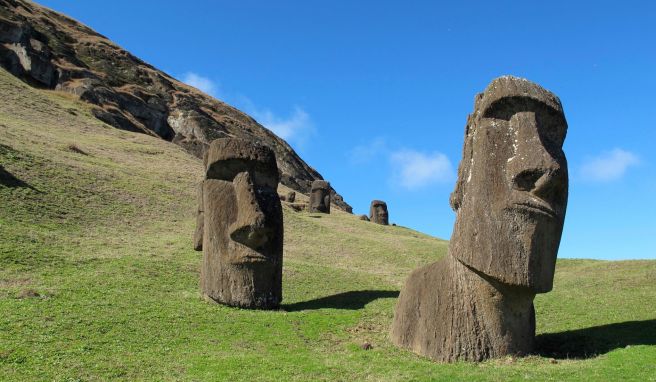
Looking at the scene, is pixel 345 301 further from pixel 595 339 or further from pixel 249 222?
pixel 595 339

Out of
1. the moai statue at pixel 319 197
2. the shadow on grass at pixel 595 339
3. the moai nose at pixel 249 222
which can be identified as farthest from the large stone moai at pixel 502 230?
the moai statue at pixel 319 197

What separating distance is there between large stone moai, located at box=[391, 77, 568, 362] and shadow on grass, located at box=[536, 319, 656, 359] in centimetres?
96

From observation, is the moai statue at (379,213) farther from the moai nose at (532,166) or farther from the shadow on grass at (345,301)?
the moai nose at (532,166)

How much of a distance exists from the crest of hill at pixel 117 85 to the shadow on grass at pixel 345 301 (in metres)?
53.0

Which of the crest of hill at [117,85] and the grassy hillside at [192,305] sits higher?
the crest of hill at [117,85]

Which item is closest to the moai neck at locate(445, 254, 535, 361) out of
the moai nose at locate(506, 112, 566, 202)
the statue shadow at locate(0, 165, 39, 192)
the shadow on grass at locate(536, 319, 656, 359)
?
the shadow on grass at locate(536, 319, 656, 359)

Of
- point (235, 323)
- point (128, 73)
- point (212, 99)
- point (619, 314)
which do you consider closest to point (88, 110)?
point (128, 73)

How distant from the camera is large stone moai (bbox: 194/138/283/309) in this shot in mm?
15789

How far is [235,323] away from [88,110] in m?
57.0

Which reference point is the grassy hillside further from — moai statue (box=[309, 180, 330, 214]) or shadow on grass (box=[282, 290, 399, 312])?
moai statue (box=[309, 180, 330, 214])

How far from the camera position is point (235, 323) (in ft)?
46.2

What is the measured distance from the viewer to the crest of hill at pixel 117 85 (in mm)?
69562

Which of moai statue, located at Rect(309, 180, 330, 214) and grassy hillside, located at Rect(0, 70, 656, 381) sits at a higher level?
moai statue, located at Rect(309, 180, 330, 214)

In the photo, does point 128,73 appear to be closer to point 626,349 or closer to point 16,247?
point 16,247
